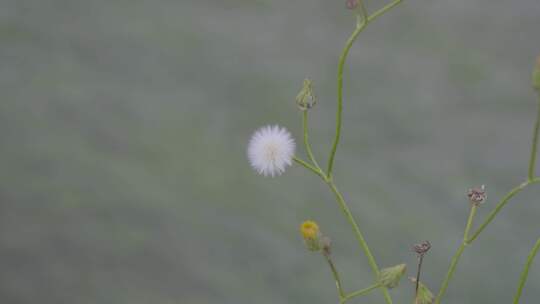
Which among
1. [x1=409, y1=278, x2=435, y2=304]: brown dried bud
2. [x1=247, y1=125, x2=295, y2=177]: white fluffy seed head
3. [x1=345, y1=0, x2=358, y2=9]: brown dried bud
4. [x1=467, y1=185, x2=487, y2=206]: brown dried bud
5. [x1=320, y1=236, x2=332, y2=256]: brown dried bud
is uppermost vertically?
[x1=345, y1=0, x2=358, y2=9]: brown dried bud

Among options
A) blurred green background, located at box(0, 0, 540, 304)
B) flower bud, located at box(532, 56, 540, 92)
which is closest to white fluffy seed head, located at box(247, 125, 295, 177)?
flower bud, located at box(532, 56, 540, 92)

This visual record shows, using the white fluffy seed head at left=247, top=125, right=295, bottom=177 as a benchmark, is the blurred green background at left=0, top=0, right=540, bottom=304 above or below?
above

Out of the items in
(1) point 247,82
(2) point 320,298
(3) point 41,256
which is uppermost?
(1) point 247,82

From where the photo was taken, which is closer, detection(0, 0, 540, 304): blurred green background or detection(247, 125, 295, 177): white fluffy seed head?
detection(247, 125, 295, 177): white fluffy seed head

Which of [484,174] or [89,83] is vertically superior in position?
[89,83]

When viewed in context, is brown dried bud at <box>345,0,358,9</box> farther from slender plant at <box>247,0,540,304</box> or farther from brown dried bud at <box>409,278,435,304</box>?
brown dried bud at <box>409,278,435,304</box>

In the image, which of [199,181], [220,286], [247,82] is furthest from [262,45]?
[220,286]

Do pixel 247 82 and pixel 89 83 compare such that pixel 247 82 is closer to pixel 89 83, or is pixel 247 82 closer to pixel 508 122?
pixel 89 83
